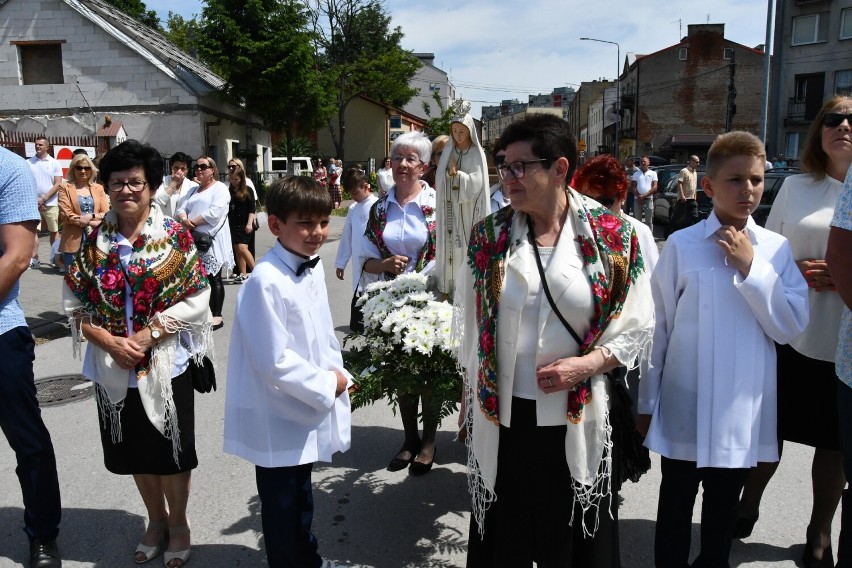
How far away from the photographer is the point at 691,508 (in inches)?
114

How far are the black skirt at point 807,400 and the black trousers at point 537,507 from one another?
1172 mm

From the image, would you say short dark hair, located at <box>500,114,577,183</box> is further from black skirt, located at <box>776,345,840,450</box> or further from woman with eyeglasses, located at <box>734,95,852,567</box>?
black skirt, located at <box>776,345,840,450</box>

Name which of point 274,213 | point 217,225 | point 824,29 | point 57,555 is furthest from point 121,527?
point 824,29

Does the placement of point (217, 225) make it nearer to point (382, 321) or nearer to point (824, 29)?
point (382, 321)

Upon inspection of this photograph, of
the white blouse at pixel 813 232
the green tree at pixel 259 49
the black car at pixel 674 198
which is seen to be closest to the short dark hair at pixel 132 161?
the white blouse at pixel 813 232

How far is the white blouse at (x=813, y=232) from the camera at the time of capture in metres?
3.16

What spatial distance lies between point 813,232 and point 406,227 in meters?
2.48

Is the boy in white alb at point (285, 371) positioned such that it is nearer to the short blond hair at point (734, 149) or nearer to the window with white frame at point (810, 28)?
the short blond hair at point (734, 149)

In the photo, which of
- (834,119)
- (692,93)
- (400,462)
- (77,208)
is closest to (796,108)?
(692,93)

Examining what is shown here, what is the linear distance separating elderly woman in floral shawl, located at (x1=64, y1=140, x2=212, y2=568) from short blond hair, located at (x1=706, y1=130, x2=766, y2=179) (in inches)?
96.1

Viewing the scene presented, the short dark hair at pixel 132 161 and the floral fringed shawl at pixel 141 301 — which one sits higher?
the short dark hair at pixel 132 161

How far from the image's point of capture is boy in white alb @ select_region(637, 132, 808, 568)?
267 cm

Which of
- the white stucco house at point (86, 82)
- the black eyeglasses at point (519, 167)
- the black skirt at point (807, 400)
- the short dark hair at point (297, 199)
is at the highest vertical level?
the white stucco house at point (86, 82)

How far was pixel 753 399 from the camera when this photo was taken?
2.71 meters
